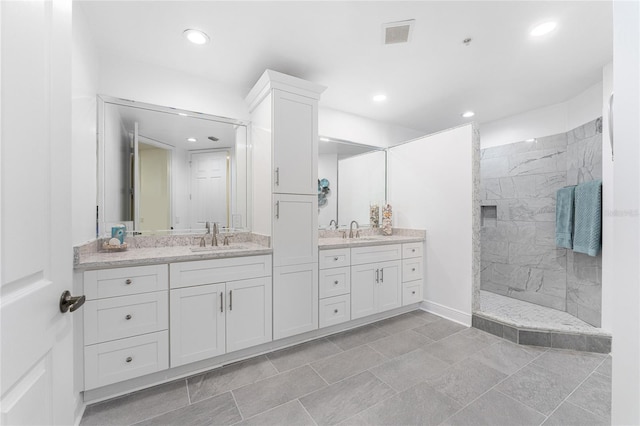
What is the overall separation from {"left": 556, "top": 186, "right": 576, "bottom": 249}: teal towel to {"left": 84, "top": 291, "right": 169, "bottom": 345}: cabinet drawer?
4.18 metres

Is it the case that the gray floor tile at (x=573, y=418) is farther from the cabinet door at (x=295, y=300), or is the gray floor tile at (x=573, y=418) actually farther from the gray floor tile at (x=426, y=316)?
the cabinet door at (x=295, y=300)

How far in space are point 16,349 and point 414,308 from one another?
11.2 feet

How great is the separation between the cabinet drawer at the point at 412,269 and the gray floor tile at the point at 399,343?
0.70 meters

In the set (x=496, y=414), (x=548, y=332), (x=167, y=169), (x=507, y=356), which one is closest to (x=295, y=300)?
(x=496, y=414)

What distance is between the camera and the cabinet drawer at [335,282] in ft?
8.20

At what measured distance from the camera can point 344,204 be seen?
3.41 metres

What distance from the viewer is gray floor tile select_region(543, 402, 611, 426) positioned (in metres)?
1.46

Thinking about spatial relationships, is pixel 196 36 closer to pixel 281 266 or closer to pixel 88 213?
pixel 88 213

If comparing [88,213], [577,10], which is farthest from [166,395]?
[577,10]

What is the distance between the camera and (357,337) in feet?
8.24

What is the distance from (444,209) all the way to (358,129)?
5.17ft

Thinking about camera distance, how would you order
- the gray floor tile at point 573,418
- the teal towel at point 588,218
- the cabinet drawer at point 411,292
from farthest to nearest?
1. the cabinet drawer at point 411,292
2. the teal towel at point 588,218
3. the gray floor tile at point 573,418

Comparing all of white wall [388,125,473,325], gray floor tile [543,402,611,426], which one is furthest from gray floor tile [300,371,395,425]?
white wall [388,125,473,325]

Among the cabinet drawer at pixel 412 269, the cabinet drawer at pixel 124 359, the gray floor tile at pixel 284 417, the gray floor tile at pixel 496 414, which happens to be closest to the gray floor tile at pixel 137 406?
the cabinet drawer at pixel 124 359
